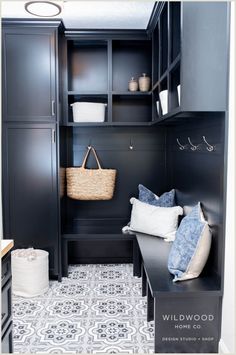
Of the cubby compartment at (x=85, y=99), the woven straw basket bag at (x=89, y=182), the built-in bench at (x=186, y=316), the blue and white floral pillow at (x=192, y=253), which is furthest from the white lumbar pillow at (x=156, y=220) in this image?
the cubby compartment at (x=85, y=99)

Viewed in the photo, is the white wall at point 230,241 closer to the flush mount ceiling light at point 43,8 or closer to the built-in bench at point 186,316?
the built-in bench at point 186,316

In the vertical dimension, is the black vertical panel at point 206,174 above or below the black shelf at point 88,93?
below

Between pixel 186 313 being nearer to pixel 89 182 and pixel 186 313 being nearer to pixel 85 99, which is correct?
pixel 89 182

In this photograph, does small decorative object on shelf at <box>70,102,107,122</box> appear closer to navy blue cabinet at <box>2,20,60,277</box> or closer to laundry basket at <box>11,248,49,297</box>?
navy blue cabinet at <box>2,20,60,277</box>

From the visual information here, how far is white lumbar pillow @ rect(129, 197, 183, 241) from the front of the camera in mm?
2844

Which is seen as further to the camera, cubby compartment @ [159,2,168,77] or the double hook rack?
cubby compartment @ [159,2,168,77]

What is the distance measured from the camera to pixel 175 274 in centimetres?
201

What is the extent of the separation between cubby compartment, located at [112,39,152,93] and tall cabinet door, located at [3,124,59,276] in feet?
3.38

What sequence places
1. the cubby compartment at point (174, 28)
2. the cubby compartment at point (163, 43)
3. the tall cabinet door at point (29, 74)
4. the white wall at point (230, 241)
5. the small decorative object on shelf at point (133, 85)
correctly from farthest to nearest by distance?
the small decorative object on shelf at point (133, 85), the tall cabinet door at point (29, 74), the cubby compartment at point (163, 43), the cubby compartment at point (174, 28), the white wall at point (230, 241)

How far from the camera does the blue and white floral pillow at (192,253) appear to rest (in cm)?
199

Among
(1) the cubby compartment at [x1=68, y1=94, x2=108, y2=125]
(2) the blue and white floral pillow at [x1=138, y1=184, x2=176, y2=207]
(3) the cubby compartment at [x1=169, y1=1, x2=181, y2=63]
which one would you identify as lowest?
(2) the blue and white floral pillow at [x1=138, y1=184, x2=176, y2=207]

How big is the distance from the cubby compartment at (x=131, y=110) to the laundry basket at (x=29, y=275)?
169 centimetres

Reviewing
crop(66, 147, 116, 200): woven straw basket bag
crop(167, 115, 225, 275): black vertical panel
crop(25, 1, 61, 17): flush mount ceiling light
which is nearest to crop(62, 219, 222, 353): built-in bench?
crop(167, 115, 225, 275): black vertical panel

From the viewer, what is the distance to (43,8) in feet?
8.45
